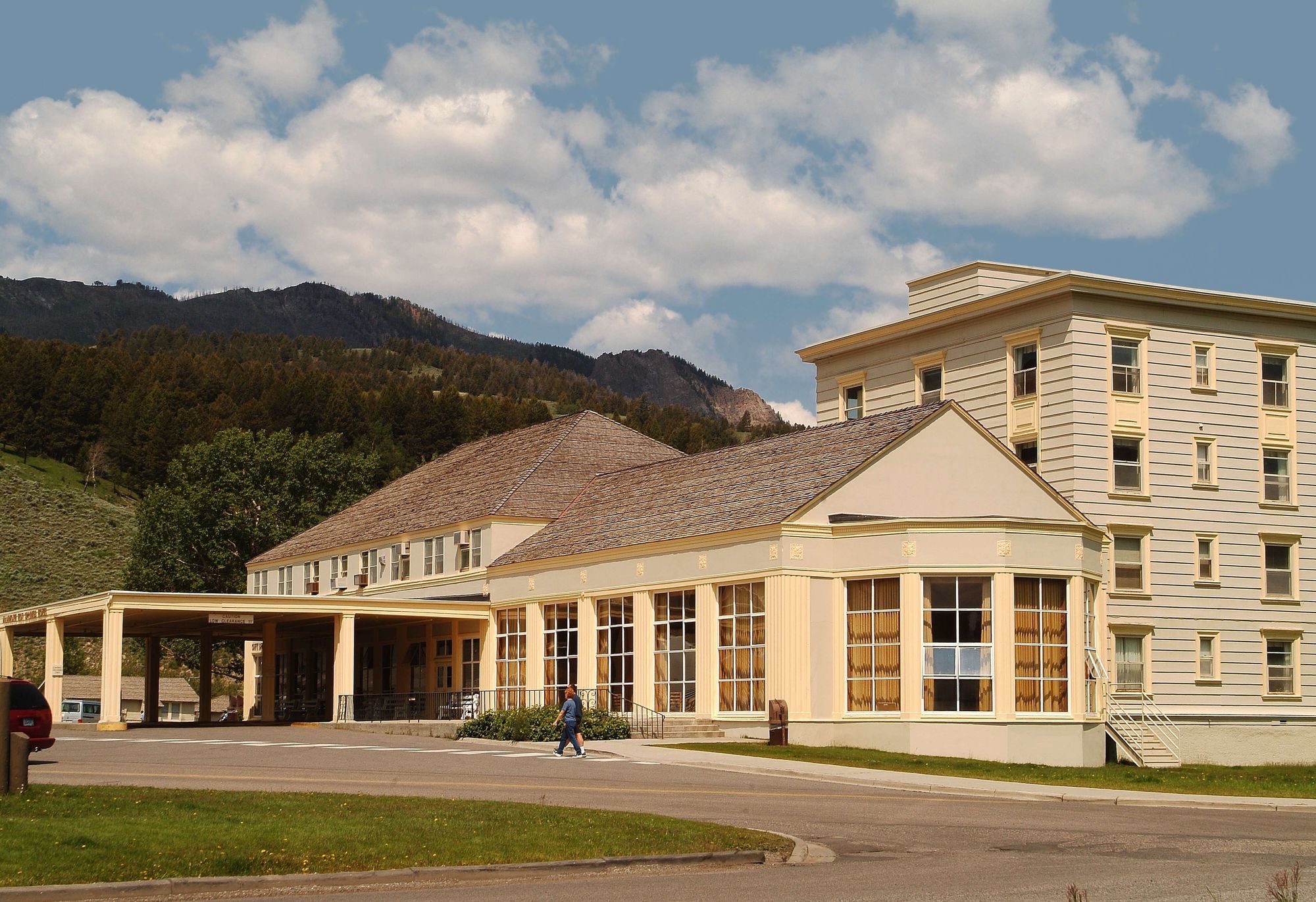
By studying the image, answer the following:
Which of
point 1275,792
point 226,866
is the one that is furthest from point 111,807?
point 1275,792

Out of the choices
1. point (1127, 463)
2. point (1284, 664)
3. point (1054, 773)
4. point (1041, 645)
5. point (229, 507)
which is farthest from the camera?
point (229, 507)

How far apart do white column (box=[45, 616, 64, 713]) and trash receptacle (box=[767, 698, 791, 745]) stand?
22.7 meters

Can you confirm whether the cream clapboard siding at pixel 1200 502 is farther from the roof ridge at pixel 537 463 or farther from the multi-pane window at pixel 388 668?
the multi-pane window at pixel 388 668

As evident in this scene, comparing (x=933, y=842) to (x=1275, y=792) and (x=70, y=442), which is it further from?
(x=70, y=442)

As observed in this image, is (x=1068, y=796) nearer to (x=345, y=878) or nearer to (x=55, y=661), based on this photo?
(x=345, y=878)

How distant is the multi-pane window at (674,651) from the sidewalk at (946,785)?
27.6 ft

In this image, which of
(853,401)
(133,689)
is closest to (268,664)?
(853,401)

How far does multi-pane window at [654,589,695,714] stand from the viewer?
139 feet

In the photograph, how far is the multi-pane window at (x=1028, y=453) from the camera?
159ft

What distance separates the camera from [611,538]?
1833 inches

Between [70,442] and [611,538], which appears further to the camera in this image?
[70,442]

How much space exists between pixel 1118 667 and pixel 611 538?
15545mm

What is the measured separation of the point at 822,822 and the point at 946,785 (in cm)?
710

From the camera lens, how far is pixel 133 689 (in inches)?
4311
